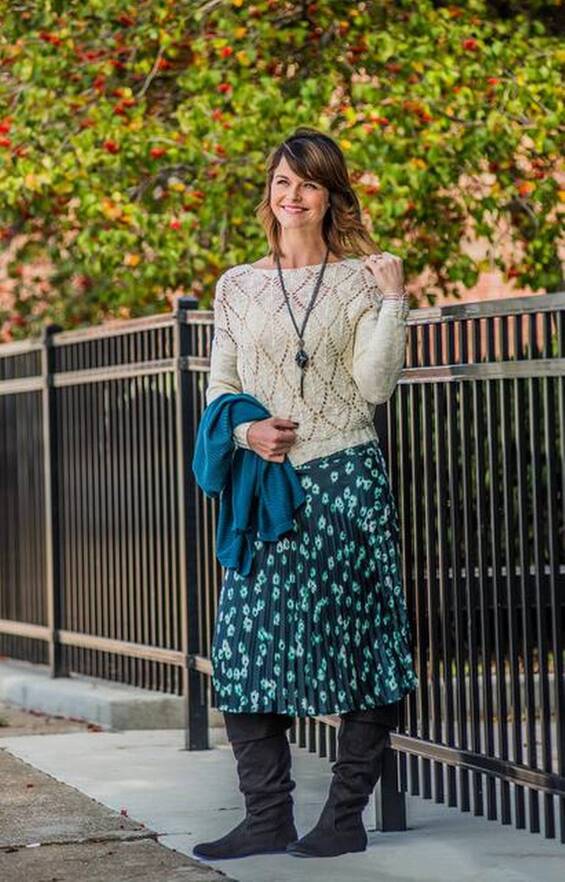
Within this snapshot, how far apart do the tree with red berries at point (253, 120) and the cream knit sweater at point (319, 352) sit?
181 inches

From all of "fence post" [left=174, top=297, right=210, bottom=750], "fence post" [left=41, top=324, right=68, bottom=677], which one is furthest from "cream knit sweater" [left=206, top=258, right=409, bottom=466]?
"fence post" [left=41, top=324, right=68, bottom=677]

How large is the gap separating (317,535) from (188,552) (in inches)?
111

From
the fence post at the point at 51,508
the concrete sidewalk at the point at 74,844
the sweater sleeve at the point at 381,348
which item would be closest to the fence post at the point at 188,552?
the concrete sidewalk at the point at 74,844

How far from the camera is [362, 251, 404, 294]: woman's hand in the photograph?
5.85 m

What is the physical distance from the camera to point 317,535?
19.4ft

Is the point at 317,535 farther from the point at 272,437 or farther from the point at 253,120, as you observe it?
the point at 253,120

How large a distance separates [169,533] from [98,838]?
2633mm

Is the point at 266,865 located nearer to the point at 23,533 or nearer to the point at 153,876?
the point at 153,876

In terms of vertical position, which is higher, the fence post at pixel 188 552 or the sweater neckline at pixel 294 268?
the sweater neckline at pixel 294 268

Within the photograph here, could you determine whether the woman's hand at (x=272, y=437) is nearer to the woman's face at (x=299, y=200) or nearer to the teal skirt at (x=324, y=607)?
the teal skirt at (x=324, y=607)

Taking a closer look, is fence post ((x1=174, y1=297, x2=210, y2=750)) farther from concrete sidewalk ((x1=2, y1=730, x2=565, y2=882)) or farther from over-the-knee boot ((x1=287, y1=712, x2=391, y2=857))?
over-the-knee boot ((x1=287, y1=712, x2=391, y2=857))

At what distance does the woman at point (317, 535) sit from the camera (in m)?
5.89

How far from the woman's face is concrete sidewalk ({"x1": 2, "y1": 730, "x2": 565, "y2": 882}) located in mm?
1800

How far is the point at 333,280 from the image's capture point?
234 inches
